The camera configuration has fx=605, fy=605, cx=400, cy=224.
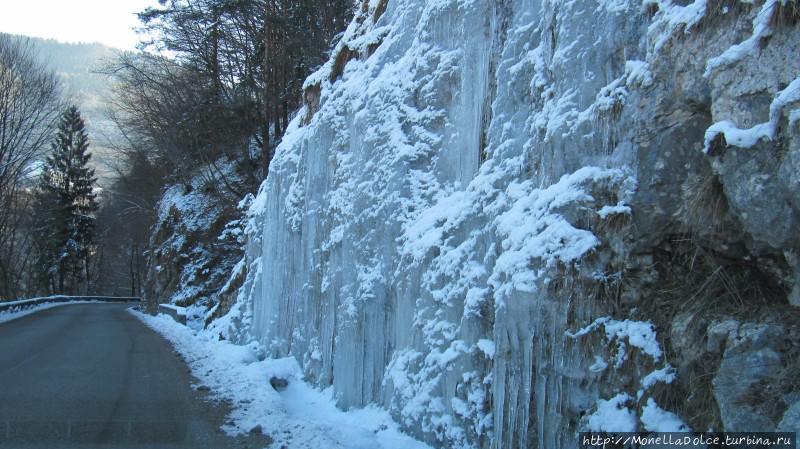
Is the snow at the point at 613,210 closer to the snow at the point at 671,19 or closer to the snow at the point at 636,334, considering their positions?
the snow at the point at 636,334

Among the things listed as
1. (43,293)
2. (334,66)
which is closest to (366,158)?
(334,66)

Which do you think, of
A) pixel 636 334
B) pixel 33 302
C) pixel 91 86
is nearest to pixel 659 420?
pixel 636 334

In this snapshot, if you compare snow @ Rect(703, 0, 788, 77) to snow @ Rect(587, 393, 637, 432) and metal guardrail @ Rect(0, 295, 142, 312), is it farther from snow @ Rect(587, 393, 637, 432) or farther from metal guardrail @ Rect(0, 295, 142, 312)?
metal guardrail @ Rect(0, 295, 142, 312)

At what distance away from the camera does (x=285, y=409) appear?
323 inches

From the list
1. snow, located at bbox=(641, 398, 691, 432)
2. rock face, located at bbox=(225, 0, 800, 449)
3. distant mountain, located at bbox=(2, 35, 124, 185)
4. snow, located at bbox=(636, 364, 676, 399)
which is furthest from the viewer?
distant mountain, located at bbox=(2, 35, 124, 185)

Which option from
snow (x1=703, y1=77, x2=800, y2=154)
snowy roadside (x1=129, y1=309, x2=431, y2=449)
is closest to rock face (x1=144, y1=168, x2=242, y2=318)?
snowy roadside (x1=129, y1=309, x2=431, y2=449)

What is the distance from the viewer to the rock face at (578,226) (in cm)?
374

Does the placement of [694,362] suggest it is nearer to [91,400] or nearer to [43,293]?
[91,400]

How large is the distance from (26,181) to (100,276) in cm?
2936

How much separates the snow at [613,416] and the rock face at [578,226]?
0.05 feet

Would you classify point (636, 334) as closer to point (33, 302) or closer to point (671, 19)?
point (671, 19)

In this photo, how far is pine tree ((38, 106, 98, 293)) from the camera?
4600cm

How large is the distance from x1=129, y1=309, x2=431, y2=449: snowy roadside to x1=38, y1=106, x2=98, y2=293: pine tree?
130 feet

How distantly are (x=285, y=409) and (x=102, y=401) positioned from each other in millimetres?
2464
